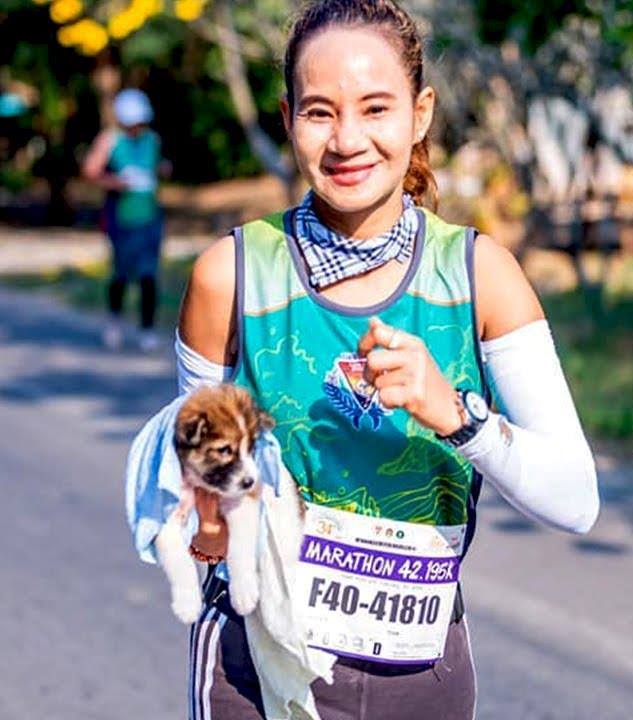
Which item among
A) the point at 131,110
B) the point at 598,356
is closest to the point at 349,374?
the point at 598,356

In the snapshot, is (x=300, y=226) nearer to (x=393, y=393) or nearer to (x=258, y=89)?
(x=393, y=393)

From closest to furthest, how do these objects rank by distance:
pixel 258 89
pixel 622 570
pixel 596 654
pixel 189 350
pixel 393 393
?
pixel 393 393 < pixel 189 350 < pixel 596 654 < pixel 622 570 < pixel 258 89

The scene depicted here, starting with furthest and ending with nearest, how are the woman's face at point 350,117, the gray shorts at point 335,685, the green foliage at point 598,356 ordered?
the green foliage at point 598,356
the gray shorts at point 335,685
the woman's face at point 350,117

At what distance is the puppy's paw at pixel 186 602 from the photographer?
2.19 meters

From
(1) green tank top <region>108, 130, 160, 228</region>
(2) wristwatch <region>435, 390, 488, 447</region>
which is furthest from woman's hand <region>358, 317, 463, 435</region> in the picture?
(1) green tank top <region>108, 130, 160, 228</region>

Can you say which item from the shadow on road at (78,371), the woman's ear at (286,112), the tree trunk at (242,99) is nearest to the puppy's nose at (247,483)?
the woman's ear at (286,112)

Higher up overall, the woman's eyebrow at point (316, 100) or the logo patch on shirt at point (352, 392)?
the woman's eyebrow at point (316, 100)

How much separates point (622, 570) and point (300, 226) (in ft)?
15.3

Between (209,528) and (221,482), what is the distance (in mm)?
124

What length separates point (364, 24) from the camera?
2350 millimetres

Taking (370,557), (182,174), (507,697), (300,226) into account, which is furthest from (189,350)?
(182,174)

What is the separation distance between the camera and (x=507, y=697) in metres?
5.51

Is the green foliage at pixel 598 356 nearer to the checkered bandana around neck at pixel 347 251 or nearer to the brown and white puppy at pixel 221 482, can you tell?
the checkered bandana around neck at pixel 347 251

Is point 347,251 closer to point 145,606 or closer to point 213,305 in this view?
point 213,305
